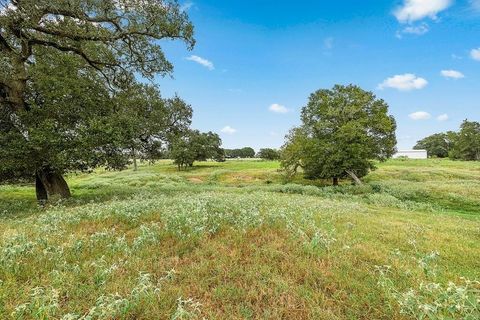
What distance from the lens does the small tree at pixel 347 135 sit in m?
37.7

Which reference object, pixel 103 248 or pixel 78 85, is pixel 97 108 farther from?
pixel 103 248

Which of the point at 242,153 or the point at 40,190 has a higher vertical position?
the point at 242,153

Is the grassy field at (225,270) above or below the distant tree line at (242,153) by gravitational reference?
below

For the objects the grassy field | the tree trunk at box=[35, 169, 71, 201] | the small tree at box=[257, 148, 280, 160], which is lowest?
the grassy field

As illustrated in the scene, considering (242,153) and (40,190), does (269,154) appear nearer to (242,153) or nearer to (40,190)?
(242,153)

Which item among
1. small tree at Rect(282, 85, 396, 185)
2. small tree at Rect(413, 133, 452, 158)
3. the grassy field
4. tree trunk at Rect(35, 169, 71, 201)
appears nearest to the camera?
the grassy field

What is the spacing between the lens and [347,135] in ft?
123

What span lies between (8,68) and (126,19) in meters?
7.17

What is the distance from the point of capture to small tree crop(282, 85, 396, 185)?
37656mm

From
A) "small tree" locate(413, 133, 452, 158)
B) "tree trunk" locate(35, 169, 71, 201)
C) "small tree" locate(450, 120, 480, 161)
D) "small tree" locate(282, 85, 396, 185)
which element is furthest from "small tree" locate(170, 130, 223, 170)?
"small tree" locate(413, 133, 452, 158)

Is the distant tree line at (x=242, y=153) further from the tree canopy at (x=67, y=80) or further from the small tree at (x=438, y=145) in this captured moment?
the tree canopy at (x=67, y=80)

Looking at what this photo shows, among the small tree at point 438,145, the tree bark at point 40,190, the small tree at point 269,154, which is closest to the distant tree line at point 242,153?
the small tree at point 269,154

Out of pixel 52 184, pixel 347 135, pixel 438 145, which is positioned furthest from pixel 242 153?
pixel 52 184

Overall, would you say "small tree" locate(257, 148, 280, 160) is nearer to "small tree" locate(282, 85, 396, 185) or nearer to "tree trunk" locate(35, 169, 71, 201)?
"small tree" locate(282, 85, 396, 185)
